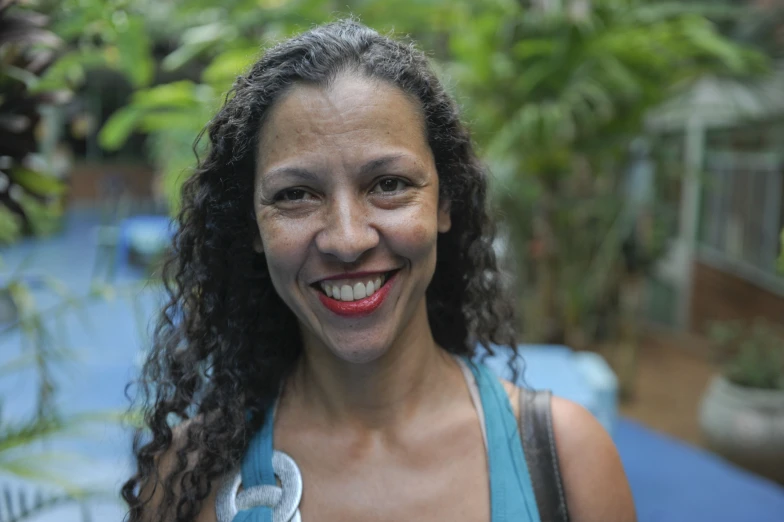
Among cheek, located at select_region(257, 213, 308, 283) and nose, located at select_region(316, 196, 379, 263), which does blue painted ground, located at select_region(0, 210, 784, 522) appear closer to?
cheek, located at select_region(257, 213, 308, 283)

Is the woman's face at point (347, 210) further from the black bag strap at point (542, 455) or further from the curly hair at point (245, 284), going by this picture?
the black bag strap at point (542, 455)

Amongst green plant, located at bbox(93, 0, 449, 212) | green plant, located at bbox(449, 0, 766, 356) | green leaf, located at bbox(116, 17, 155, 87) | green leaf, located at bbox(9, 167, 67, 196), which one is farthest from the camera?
green plant, located at bbox(449, 0, 766, 356)

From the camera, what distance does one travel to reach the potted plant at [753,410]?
4.72 metres

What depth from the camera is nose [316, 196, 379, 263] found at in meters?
1.23

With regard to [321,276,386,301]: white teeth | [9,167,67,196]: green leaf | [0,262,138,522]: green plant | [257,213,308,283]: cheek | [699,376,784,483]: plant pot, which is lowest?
[699,376,784,483]: plant pot

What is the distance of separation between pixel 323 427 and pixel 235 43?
2647 mm

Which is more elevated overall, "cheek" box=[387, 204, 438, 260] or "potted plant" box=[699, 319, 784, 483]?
"cheek" box=[387, 204, 438, 260]

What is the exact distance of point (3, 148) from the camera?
1926 mm

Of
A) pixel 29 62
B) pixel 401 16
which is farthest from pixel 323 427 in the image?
pixel 401 16

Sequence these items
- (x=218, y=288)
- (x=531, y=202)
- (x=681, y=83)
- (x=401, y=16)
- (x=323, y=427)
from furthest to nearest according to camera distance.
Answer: (x=531, y=202)
(x=681, y=83)
(x=401, y=16)
(x=218, y=288)
(x=323, y=427)

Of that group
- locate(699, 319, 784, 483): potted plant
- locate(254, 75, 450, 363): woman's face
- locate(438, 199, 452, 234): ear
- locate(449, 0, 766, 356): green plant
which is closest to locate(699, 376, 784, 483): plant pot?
locate(699, 319, 784, 483): potted plant

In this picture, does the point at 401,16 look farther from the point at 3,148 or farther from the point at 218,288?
the point at 218,288

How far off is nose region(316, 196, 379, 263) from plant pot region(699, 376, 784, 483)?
436cm

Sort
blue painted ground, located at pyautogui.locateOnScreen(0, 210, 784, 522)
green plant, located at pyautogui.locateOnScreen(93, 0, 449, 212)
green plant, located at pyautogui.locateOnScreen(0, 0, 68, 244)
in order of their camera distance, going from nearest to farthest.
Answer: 1. green plant, located at pyautogui.locateOnScreen(0, 0, 68, 244)
2. blue painted ground, located at pyautogui.locateOnScreen(0, 210, 784, 522)
3. green plant, located at pyautogui.locateOnScreen(93, 0, 449, 212)
